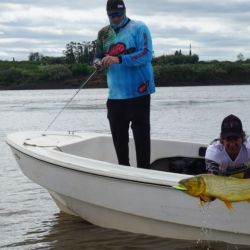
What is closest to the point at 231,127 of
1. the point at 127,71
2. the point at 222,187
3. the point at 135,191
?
the point at 222,187

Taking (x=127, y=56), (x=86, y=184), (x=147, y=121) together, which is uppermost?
(x=127, y=56)

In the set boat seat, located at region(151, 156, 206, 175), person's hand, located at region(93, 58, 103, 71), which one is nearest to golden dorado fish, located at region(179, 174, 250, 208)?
person's hand, located at region(93, 58, 103, 71)

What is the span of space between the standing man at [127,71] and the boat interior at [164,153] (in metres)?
0.87

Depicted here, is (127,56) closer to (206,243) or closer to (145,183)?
(145,183)

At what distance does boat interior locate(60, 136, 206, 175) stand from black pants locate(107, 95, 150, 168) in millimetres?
856

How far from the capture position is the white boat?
570cm

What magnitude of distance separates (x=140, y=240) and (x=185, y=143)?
1.61 meters

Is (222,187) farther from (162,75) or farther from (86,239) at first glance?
(162,75)

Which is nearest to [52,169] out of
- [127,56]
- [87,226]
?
[87,226]

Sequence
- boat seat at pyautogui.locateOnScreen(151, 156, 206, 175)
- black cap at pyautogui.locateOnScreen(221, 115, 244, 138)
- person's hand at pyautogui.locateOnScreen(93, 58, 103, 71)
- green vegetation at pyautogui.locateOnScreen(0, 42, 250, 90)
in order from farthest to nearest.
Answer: green vegetation at pyautogui.locateOnScreen(0, 42, 250, 90) < boat seat at pyautogui.locateOnScreen(151, 156, 206, 175) < person's hand at pyautogui.locateOnScreen(93, 58, 103, 71) < black cap at pyautogui.locateOnScreen(221, 115, 244, 138)

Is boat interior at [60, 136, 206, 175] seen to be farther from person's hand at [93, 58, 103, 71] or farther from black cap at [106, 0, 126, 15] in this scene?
black cap at [106, 0, 126, 15]

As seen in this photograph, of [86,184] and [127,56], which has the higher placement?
[127,56]

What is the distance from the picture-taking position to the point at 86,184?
6379 millimetres

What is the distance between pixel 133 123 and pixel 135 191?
95 centimetres
